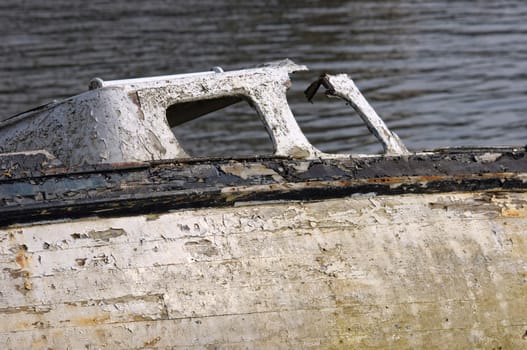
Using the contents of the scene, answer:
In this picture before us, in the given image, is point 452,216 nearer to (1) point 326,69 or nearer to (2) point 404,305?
(2) point 404,305

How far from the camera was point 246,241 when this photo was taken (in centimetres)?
360

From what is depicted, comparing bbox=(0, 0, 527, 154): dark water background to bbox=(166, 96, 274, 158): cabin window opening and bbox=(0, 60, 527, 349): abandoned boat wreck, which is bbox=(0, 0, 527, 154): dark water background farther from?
bbox=(0, 60, 527, 349): abandoned boat wreck

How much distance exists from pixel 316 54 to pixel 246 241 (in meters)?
8.46

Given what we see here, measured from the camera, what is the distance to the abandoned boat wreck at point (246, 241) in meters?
3.47

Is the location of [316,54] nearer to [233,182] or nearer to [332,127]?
[332,127]

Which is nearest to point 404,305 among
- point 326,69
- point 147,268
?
point 147,268

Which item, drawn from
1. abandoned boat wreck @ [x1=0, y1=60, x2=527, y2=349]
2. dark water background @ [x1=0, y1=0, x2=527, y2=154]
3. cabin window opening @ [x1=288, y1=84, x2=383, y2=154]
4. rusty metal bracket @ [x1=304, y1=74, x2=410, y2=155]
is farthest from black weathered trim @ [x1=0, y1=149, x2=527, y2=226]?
dark water background @ [x1=0, y1=0, x2=527, y2=154]

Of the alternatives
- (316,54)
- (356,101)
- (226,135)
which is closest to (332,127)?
(226,135)

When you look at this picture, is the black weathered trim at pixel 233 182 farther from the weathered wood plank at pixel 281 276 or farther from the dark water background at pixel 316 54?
the dark water background at pixel 316 54

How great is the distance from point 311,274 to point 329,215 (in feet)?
0.76

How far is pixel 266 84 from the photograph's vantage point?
416 centimetres

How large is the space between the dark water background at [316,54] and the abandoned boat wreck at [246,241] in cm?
438

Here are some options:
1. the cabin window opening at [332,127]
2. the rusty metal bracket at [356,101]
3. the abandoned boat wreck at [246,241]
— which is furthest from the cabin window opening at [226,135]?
the abandoned boat wreck at [246,241]

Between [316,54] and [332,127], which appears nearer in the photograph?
[332,127]
